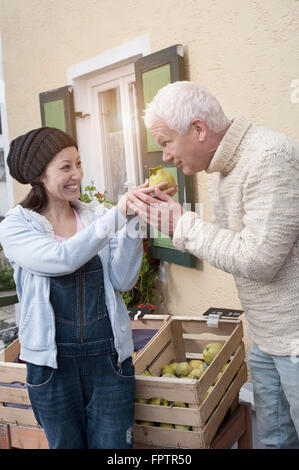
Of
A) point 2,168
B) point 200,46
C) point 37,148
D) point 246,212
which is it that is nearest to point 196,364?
point 246,212

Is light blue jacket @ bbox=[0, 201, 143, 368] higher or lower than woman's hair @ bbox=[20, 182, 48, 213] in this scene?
lower

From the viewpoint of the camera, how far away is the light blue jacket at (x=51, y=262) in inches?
61.9

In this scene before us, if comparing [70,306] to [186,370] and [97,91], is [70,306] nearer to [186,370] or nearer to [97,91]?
[186,370]

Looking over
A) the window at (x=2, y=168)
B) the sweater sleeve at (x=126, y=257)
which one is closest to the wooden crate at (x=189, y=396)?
the sweater sleeve at (x=126, y=257)

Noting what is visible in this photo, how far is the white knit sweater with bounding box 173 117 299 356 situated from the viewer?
143 cm

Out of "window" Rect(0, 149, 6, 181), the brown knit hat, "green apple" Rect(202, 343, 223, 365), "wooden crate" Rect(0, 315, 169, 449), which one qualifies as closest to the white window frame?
"window" Rect(0, 149, 6, 181)

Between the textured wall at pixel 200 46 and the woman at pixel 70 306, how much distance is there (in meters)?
1.60

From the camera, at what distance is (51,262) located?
1571 mm

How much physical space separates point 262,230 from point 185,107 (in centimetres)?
47

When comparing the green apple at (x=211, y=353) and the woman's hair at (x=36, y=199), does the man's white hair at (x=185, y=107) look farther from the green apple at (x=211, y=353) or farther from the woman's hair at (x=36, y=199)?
the green apple at (x=211, y=353)

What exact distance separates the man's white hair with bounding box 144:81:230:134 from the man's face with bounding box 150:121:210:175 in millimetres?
23

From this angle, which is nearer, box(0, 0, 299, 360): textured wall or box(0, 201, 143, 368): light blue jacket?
box(0, 201, 143, 368): light blue jacket

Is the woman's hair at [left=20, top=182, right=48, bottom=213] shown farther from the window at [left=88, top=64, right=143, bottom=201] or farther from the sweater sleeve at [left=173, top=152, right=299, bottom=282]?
the window at [left=88, top=64, right=143, bottom=201]
